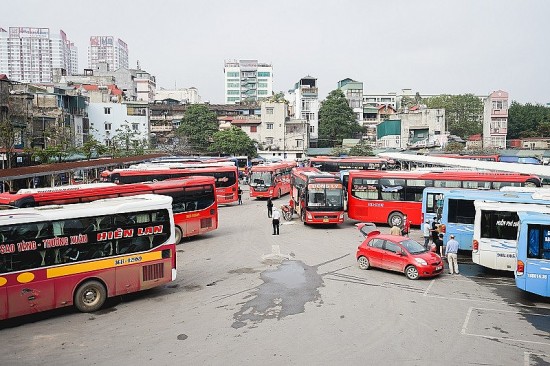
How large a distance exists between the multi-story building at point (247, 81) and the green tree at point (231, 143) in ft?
193

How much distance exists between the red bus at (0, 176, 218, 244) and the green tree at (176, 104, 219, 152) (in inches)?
1883

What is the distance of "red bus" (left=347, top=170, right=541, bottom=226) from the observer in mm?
23766

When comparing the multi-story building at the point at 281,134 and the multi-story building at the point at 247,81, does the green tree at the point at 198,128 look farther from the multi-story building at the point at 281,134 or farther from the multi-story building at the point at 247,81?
the multi-story building at the point at 247,81

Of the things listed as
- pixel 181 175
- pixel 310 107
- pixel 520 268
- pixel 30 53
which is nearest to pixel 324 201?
pixel 181 175

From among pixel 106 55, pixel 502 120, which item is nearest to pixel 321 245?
pixel 502 120

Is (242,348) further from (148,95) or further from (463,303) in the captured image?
(148,95)

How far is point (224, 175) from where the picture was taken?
32.8 metres

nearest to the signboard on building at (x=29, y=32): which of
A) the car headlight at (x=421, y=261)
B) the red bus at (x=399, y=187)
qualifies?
the red bus at (x=399, y=187)

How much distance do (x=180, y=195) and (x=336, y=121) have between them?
60.8 meters

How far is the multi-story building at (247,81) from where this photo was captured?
125 metres

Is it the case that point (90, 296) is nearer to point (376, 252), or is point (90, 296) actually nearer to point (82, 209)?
point (82, 209)

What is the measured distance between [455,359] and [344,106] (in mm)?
72597

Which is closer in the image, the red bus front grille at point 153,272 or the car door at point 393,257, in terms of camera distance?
the red bus front grille at point 153,272

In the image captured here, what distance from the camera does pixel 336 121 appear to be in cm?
7906
